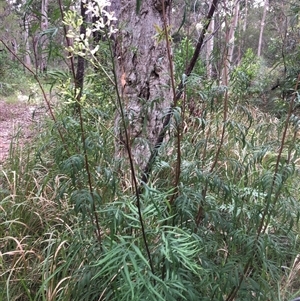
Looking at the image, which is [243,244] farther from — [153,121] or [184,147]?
[153,121]

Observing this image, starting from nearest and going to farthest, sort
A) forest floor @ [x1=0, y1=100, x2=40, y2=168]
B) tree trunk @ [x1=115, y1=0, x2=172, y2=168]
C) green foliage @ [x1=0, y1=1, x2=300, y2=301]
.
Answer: green foliage @ [x1=0, y1=1, x2=300, y2=301]
tree trunk @ [x1=115, y1=0, x2=172, y2=168]
forest floor @ [x1=0, y1=100, x2=40, y2=168]

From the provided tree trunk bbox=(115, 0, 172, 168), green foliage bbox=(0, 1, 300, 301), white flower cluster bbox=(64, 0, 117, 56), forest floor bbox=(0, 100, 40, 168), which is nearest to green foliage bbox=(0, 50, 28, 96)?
forest floor bbox=(0, 100, 40, 168)

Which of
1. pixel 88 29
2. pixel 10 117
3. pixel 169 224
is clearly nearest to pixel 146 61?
pixel 169 224

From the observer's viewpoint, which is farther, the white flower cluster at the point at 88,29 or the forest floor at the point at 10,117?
the forest floor at the point at 10,117

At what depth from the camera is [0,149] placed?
210 inches

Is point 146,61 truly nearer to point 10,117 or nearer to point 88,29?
point 88,29

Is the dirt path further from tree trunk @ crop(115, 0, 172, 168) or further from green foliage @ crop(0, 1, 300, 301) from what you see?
green foliage @ crop(0, 1, 300, 301)

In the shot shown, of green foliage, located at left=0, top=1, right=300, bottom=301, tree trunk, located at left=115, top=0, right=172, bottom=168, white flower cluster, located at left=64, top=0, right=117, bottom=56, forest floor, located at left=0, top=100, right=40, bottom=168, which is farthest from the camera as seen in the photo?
forest floor, located at left=0, top=100, right=40, bottom=168

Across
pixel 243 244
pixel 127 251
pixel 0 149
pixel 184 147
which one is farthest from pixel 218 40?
pixel 0 149

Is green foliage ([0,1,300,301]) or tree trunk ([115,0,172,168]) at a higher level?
tree trunk ([115,0,172,168])

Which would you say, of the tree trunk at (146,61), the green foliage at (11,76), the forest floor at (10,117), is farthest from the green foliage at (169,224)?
the green foliage at (11,76)

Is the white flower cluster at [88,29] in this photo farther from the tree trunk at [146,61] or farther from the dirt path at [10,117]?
the dirt path at [10,117]

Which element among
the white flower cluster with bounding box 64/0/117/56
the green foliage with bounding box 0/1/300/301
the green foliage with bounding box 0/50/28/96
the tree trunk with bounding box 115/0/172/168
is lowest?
the green foliage with bounding box 0/50/28/96

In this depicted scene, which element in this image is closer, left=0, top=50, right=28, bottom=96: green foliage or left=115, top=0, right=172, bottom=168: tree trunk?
left=115, top=0, right=172, bottom=168: tree trunk
